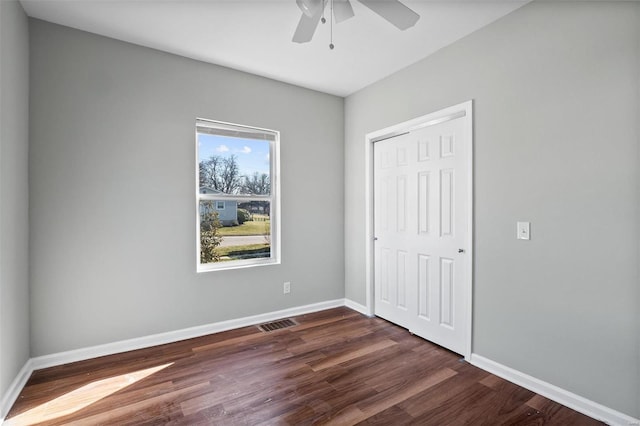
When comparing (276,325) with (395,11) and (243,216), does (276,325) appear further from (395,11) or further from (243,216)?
(395,11)

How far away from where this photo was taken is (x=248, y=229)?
347 centimetres

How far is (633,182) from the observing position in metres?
1.75

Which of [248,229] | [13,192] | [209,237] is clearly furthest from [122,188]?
[248,229]

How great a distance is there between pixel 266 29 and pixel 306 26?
77 centimetres

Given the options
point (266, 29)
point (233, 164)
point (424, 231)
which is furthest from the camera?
point (233, 164)

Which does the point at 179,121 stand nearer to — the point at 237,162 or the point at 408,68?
the point at 237,162

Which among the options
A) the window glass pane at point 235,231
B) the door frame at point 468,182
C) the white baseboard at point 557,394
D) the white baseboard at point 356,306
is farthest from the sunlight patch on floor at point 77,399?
the white baseboard at point 557,394

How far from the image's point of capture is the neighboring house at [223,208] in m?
3.18

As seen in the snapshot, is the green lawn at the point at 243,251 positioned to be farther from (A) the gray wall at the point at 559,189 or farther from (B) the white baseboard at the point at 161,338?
(A) the gray wall at the point at 559,189

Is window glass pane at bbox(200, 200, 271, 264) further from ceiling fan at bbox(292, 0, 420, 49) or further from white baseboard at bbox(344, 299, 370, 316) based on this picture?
ceiling fan at bbox(292, 0, 420, 49)

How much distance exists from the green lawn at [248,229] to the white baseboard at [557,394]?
2378mm

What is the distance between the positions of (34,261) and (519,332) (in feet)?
12.1

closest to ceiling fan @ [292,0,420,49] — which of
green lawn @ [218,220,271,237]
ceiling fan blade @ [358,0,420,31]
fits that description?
ceiling fan blade @ [358,0,420,31]

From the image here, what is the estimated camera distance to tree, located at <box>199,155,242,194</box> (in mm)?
3191
